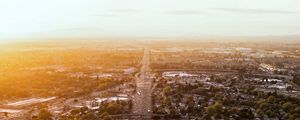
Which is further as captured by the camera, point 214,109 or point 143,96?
point 143,96

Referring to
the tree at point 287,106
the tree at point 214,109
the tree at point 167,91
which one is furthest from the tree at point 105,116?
the tree at point 287,106

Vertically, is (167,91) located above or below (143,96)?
above

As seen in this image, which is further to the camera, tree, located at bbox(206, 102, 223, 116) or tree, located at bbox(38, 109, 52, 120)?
tree, located at bbox(206, 102, 223, 116)

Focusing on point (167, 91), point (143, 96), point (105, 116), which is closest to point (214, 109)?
point (105, 116)

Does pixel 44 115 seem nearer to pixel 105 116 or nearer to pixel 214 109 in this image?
pixel 105 116

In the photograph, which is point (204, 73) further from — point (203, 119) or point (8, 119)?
point (8, 119)

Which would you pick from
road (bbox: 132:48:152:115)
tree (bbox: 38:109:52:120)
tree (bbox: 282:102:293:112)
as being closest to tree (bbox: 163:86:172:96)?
road (bbox: 132:48:152:115)

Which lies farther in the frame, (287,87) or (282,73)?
(282,73)

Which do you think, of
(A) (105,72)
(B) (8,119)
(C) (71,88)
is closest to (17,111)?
(B) (8,119)

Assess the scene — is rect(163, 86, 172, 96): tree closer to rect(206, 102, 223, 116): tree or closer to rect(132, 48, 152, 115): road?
rect(132, 48, 152, 115): road

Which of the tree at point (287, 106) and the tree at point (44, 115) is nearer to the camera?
the tree at point (44, 115)

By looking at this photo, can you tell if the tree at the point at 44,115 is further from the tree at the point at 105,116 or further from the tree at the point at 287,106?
the tree at the point at 287,106
